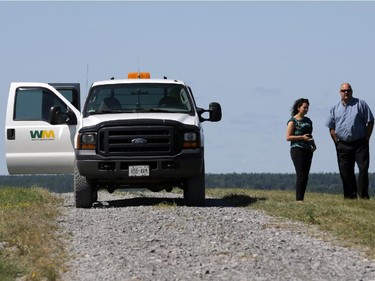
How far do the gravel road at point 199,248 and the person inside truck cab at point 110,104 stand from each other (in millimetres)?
2289

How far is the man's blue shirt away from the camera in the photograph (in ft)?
62.4

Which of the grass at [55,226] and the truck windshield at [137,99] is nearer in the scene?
the grass at [55,226]

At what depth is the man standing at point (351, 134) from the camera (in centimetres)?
1906

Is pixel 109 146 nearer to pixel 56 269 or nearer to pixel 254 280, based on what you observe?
pixel 56 269

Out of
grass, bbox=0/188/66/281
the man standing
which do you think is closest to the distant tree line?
the man standing

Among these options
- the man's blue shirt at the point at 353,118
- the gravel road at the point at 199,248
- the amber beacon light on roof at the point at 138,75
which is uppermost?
the amber beacon light on roof at the point at 138,75

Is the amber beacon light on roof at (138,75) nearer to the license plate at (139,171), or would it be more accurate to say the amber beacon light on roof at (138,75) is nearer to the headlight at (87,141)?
the headlight at (87,141)

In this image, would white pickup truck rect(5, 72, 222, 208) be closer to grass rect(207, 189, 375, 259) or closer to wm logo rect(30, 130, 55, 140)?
wm logo rect(30, 130, 55, 140)

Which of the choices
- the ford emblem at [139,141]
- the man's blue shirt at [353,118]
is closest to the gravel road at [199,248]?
the ford emblem at [139,141]

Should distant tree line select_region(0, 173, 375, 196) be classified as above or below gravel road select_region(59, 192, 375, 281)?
below

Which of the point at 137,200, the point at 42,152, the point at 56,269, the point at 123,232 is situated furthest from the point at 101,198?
the point at 56,269

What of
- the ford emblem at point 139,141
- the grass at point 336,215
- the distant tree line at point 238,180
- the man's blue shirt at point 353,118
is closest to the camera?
the grass at point 336,215

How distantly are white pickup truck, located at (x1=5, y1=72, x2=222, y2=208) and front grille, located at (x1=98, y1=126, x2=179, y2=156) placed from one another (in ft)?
0.05

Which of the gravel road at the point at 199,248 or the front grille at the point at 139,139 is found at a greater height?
the front grille at the point at 139,139
